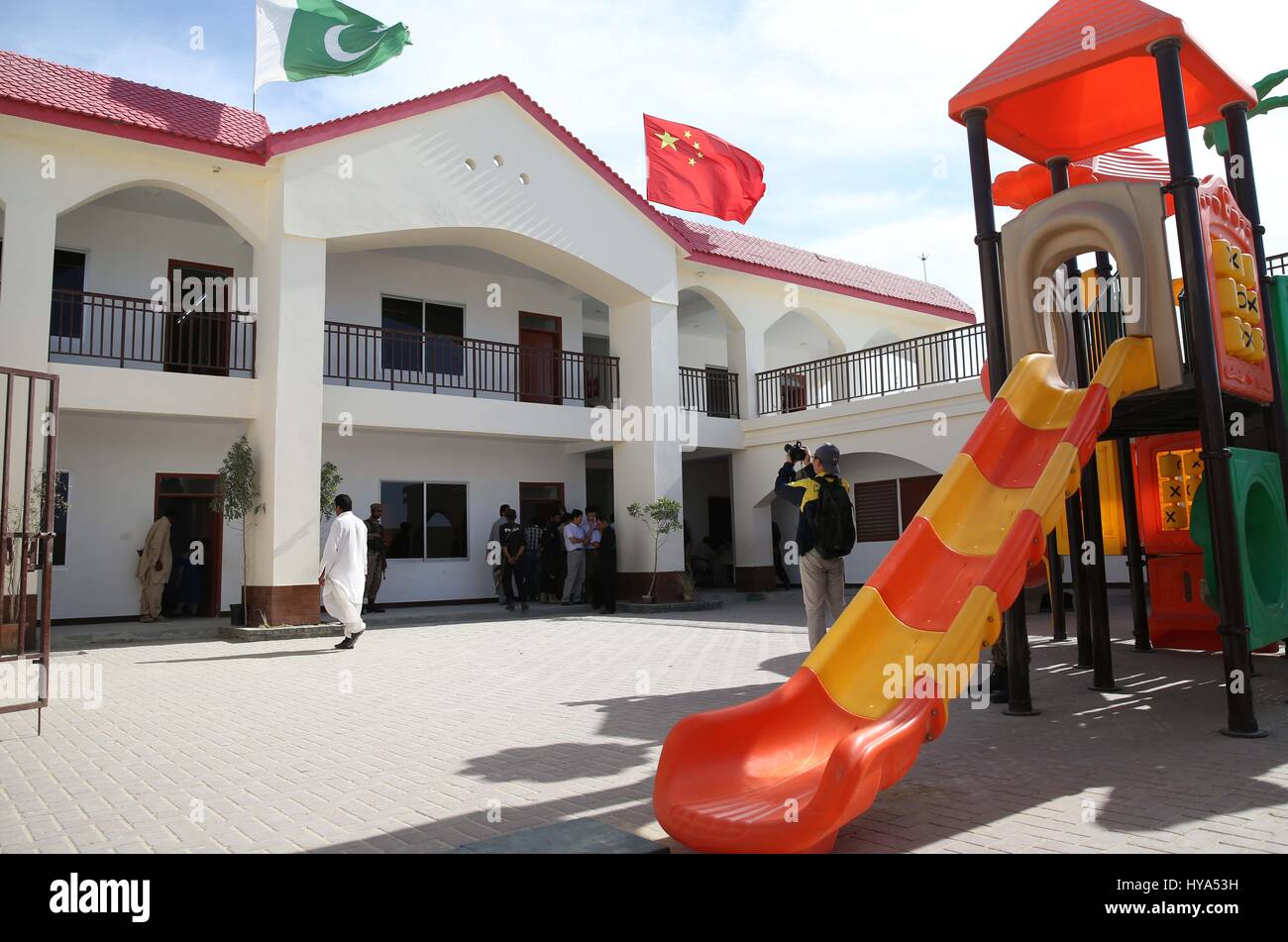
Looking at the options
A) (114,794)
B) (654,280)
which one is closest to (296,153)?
(654,280)

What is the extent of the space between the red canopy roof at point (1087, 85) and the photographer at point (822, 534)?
286 cm

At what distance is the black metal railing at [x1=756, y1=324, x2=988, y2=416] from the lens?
1597 cm

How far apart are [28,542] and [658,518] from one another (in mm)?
10933

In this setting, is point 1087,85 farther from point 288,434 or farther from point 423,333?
point 423,333

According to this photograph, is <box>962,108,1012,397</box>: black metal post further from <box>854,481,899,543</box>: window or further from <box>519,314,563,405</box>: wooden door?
<box>854,481,899,543</box>: window

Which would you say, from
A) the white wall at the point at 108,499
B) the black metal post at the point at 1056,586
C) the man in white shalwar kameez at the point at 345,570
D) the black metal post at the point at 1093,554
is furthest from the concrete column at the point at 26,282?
the black metal post at the point at 1056,586

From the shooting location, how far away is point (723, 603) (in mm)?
17297

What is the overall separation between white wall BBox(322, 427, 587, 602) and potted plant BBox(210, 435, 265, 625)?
2.86 meters

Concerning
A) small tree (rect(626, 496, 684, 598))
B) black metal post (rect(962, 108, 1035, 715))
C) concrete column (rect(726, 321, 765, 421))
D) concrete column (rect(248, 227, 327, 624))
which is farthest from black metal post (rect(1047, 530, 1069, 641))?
concrete column (rect(726, 321, 765, 421))

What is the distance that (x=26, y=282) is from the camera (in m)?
11.0

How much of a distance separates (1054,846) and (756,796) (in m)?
1.11

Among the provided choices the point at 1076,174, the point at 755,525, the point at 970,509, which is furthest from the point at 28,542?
the point at 755,525

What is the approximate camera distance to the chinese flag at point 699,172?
17.2 metres

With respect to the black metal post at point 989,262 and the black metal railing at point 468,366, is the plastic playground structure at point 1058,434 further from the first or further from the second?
the black metal railing at point 468,366
